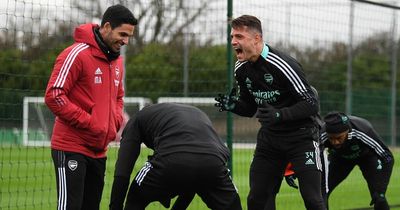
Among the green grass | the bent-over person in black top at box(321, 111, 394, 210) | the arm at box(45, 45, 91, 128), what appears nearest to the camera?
the arm at box(45, 45, 91, 128)

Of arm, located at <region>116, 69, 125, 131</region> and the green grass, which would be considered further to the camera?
the green grass

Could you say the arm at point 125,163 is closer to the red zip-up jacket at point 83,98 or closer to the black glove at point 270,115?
the red zip-up jacket at point 83,98

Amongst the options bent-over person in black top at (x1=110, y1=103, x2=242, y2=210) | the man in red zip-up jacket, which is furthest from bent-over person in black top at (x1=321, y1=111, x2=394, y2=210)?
bent-over person in black top at (x1=110, y1=103, x2=242, y2=210)

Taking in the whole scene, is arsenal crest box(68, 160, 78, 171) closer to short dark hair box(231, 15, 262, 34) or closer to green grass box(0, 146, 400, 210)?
short dark hair box(231, 15, 262, 34)

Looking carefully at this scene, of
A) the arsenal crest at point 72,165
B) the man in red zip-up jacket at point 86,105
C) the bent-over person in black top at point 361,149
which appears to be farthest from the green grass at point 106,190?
the arsenal crest at point 72,165

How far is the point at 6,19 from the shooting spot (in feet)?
29.8

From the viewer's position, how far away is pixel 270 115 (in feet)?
25.3

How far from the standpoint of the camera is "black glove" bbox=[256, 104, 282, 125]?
770cm

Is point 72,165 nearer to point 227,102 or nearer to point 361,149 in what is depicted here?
point 227,102

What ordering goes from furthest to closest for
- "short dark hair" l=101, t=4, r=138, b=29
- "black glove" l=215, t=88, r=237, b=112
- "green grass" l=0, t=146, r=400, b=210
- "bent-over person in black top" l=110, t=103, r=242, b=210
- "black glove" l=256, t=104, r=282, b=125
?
"green grass" l=0, t=146, r=400, b=210
"black glove" l=215, t=88, r=237, b=112
"black glove" l=256, t=104, r=282, b=125
"short dark hair" l=101, t=4, r=138, b=29
"bent-over person in black top" l=110, t=103, r=242, b=210

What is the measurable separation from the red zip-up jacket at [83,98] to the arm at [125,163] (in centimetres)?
60

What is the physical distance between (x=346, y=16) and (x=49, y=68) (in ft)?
14.8

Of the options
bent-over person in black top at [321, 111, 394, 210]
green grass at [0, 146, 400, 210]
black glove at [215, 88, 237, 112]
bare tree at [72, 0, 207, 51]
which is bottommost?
green grass at [0, 146, 400, 210]

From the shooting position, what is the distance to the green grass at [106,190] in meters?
12.1
